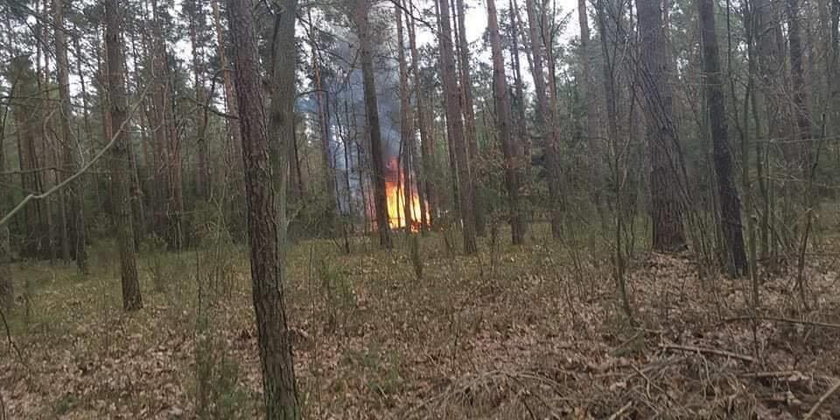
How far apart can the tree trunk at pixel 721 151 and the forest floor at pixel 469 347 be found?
376 millimetres

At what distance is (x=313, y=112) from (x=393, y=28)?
6316 millimetres

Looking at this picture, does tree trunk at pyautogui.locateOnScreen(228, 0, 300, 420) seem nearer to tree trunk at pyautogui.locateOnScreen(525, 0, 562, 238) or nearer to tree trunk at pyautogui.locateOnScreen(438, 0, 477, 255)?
tree trunk at pyautogui.locateOnScreen(525, 0, 562, 238)

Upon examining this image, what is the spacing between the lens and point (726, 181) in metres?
5.32

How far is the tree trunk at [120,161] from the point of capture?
712cm

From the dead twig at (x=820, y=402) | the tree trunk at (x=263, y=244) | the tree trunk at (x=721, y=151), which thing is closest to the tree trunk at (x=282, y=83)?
the tree trunk at (x=263, y=244)

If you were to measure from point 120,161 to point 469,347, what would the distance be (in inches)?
216

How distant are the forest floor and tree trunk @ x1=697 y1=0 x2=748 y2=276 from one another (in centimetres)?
38

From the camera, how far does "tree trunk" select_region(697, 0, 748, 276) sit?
527cm

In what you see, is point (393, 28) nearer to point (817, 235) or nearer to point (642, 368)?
point (817, 235)

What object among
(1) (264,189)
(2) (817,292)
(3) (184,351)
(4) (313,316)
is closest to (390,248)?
(4) (313,316)

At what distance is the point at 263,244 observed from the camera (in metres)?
2.77

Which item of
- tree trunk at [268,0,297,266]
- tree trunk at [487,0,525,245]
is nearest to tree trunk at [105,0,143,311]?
tree trunk at [268,0,297,266]

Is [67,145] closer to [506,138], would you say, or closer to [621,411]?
[621,411]

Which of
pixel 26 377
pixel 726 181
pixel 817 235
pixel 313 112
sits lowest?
pixel 26 377
